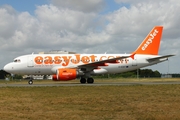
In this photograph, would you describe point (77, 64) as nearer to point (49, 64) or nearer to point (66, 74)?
point (49, 64)

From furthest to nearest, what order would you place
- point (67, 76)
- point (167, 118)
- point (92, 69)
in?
point (92, 69) < point (67, 76) < point (167, 118)

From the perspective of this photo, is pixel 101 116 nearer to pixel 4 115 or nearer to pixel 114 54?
pixel 4 115

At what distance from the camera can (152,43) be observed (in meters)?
36.6

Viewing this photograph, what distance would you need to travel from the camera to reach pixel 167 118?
30.7ft

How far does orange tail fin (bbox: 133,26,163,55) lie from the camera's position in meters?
36.3

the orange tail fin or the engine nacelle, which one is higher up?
the orange tail fin

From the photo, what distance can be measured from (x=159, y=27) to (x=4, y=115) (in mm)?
30249

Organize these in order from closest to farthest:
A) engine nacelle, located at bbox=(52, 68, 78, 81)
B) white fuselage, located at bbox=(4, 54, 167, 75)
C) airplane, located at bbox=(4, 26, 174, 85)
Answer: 1. engine nacelle, located at bbox=(52, 68, 78, 81)
2. airplane, located at bbox=(4, 26, 174, 85)
3. white fuselage, located at bbox=(4, 54, 167, 75)

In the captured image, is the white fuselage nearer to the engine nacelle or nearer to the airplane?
the airplane

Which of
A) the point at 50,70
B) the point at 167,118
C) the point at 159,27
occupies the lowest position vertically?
the point at 167,118

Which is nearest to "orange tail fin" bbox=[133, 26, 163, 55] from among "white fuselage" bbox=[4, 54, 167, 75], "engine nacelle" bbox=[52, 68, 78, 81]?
"white fuselage" bbox=[4, 54, 167, 75]

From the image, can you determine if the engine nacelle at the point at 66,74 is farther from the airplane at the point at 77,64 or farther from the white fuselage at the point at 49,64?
the white fuselage at the point at 49,64

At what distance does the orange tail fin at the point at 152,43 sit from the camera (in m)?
36.3

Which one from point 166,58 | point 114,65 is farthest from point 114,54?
point 166,58
